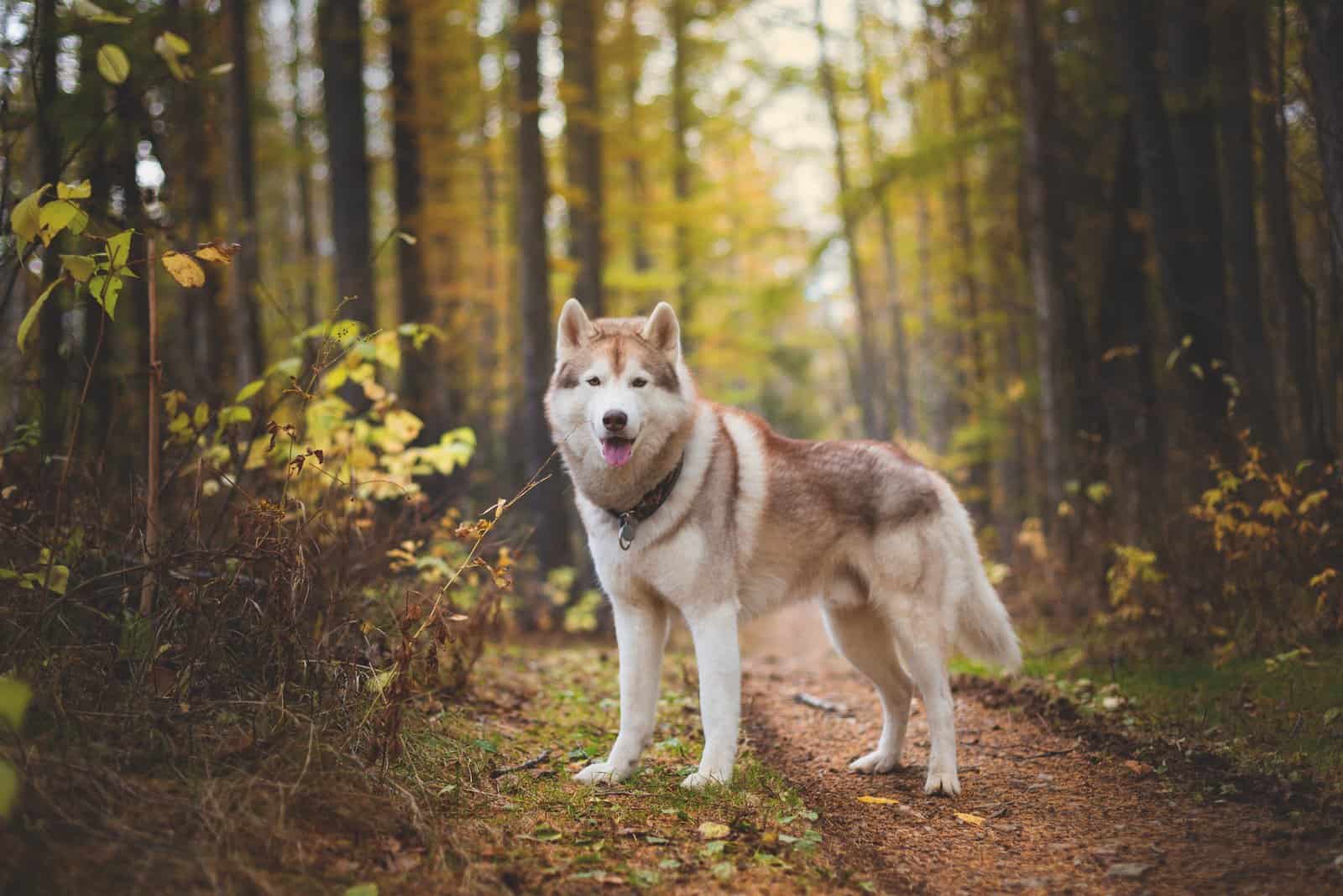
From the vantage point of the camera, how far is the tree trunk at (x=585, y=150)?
43.5 ft

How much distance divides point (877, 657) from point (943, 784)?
772mm

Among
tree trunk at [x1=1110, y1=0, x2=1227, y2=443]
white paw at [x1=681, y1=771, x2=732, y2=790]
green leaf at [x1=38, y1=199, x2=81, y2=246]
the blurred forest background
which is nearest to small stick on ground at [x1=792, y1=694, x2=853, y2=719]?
the blurred forest background

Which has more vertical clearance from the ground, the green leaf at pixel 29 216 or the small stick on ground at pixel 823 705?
the green leaf at pixel 29 216

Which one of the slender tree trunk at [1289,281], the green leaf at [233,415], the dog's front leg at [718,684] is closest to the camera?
the dog's front leg at [718,684]

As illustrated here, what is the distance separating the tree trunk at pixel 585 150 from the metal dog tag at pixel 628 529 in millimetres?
8817

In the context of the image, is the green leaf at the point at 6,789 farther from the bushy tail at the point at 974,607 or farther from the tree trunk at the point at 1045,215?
the tree trunk at the point at 1045,215

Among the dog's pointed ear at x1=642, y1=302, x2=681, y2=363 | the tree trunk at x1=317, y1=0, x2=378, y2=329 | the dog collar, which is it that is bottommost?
the dog collar

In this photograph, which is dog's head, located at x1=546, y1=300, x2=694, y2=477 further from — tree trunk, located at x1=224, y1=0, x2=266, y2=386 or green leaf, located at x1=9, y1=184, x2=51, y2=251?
tree trunk, located at x1=224, y1=0, x2=266, y2=386

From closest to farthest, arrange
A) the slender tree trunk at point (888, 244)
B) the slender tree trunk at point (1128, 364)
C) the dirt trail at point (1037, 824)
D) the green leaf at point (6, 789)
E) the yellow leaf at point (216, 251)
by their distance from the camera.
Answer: the green leaf at point (6, 789) < the dirt trail at point (1037, 824) < the yellow leaf at point (216, 251) < the slender tree trunk at point (1128, 364) < the slender tree trunk at point (888, 244)

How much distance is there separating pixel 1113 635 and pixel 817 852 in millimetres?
4180

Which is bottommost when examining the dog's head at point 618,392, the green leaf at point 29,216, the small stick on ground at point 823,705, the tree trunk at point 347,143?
the small stick on ground at point 823,705

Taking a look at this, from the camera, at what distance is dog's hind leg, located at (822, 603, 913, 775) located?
4812 millimetres

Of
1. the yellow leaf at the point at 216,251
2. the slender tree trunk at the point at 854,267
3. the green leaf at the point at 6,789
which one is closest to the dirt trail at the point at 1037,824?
the green leaf at the point at 6,789

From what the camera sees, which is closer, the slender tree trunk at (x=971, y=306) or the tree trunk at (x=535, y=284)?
the tree trunk at (x=535, y=284)
